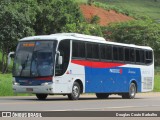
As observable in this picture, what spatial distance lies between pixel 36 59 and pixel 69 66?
1.71 metres

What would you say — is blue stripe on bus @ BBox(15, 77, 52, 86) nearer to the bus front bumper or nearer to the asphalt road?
the bus front bumper

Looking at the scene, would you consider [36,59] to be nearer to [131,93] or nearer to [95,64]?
[95,64]

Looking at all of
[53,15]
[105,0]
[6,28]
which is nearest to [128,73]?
[6,28]

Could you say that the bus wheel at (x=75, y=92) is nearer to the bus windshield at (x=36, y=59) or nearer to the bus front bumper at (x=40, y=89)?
the bus front bumper at (x=40, y=89)

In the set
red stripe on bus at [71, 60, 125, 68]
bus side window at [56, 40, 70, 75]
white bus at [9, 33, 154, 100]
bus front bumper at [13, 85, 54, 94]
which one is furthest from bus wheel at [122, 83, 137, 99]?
bus front bumper at [13, 85, 54, 94]

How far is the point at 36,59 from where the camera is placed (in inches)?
1024

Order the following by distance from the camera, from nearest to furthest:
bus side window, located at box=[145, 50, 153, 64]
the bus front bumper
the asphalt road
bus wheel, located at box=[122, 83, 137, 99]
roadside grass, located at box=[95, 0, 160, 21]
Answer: the asphalt road
the bus front bumper
bus wheel, located at box=[122, 83, 137, 99]
bus side window, located at box=[145, 50, 153, 64]
roadside grass, located at box=[95, 0, 160, 21]

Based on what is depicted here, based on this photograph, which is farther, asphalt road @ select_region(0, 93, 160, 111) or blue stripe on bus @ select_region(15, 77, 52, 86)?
blue stripe on bus @ select_region(15, 77, 52, 86)

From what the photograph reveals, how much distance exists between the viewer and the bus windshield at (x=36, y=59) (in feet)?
84.9

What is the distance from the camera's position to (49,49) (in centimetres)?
2602

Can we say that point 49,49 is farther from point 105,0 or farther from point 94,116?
point 105,0

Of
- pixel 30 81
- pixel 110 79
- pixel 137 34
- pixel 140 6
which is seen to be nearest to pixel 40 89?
pixel 30 81

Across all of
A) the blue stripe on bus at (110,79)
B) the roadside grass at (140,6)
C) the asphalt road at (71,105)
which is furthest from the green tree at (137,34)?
the roadside grass at (140,6)

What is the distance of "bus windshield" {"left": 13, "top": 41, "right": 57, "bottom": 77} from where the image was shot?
1019 inches
